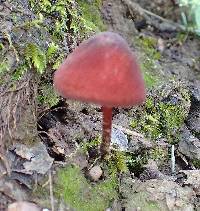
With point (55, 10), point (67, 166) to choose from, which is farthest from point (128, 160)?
point (55, 10)

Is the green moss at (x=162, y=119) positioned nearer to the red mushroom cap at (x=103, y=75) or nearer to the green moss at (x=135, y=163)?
the green moss at (x=135, y=163)

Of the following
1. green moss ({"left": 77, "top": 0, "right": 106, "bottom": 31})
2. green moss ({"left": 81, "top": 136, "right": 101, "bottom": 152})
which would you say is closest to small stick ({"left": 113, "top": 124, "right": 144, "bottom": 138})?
green moss ({"left": 81, "top": 136, "right": 101, "bottom": 152})

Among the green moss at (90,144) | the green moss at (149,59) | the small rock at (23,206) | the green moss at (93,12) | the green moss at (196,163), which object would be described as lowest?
the green moss at (196,163)

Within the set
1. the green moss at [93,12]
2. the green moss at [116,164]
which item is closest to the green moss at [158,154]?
the green moss at [116,164]

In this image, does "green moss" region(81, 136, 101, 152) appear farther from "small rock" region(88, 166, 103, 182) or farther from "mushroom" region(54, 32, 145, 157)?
"mushroom" region(54, 32, 145, 157)

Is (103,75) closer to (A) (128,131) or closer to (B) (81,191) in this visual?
(B) (81,191)

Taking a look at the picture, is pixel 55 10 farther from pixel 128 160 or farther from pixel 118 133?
pixel 128 160

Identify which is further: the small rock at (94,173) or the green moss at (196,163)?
the green moss at (196,163)

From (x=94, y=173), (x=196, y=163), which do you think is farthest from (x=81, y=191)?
(x=196, y=163)
